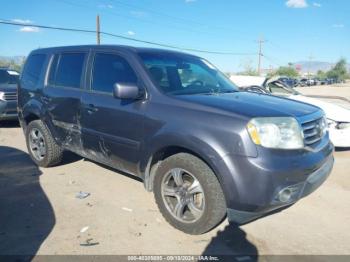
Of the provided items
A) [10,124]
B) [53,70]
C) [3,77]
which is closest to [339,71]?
[3,77]

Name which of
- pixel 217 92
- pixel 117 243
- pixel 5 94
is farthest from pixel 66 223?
pixel 5 94

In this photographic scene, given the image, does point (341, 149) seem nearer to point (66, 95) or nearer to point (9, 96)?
point (66, 95)

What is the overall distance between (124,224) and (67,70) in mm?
2470

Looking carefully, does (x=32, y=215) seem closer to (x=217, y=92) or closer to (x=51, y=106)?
(x=51, y=106)

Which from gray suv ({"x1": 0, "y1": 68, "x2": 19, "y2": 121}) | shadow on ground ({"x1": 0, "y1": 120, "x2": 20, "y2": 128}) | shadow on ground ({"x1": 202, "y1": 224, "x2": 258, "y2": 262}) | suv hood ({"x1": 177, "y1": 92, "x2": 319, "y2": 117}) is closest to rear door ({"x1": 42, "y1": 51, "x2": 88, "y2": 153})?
suv hood ({"x1": 177, "y1": 92, "x2": 319, "y2": 117})

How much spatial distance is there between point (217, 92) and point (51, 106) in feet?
8.38

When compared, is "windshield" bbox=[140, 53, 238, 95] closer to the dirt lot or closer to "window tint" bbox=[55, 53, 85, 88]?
"window tint" bbox=[55, 53, 85, 88]

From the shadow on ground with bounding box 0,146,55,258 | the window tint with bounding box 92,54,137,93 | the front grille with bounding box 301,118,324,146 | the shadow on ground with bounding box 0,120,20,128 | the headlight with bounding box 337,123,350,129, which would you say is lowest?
the shadow on ground with bounding box 0,120,20,128

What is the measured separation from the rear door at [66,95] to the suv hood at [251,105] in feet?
5.76

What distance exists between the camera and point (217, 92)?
4.16m

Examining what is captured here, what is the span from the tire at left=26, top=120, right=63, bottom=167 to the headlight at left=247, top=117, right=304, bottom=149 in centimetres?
351

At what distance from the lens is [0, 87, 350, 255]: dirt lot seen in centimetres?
329

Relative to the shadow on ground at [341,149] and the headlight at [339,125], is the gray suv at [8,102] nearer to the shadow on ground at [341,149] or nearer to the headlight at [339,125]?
the headlight at [339,125]

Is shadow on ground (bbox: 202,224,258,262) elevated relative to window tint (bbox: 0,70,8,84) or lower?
lower
